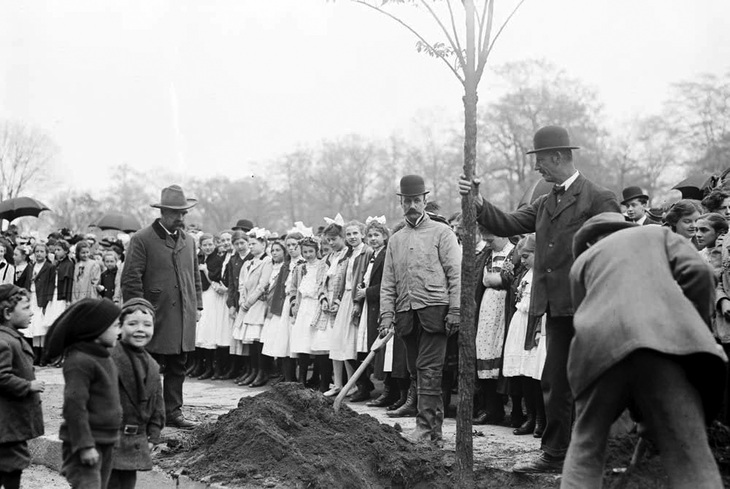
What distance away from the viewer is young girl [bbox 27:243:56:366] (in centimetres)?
1589

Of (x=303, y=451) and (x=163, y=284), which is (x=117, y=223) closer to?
(x=163, y=284)

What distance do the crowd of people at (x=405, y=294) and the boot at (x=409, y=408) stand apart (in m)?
0.02

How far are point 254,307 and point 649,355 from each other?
903 centimetres

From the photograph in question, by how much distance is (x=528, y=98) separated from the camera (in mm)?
41656

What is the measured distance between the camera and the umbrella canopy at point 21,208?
837 inches

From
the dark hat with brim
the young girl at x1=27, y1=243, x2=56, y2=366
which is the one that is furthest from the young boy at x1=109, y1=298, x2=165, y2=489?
the young girl at x1=27, y1=243, x2=56, y2=366

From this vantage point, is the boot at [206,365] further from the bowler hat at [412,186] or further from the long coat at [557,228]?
the long coat at [557,228]

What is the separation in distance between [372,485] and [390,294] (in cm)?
230

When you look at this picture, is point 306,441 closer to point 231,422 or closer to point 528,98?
point 231,422

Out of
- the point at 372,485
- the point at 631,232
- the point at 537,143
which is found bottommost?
the point at 372,485

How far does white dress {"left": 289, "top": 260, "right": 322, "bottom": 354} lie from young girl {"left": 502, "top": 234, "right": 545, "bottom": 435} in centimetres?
335

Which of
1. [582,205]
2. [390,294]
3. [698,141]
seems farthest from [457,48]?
[698,141]

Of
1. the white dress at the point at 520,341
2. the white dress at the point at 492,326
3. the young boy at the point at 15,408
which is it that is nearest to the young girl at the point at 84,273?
the white dress at the point at 492,326

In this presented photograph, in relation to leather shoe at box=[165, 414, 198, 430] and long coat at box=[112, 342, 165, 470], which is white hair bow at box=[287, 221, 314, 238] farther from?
long coat at box=[112, 342, 165, 470]
